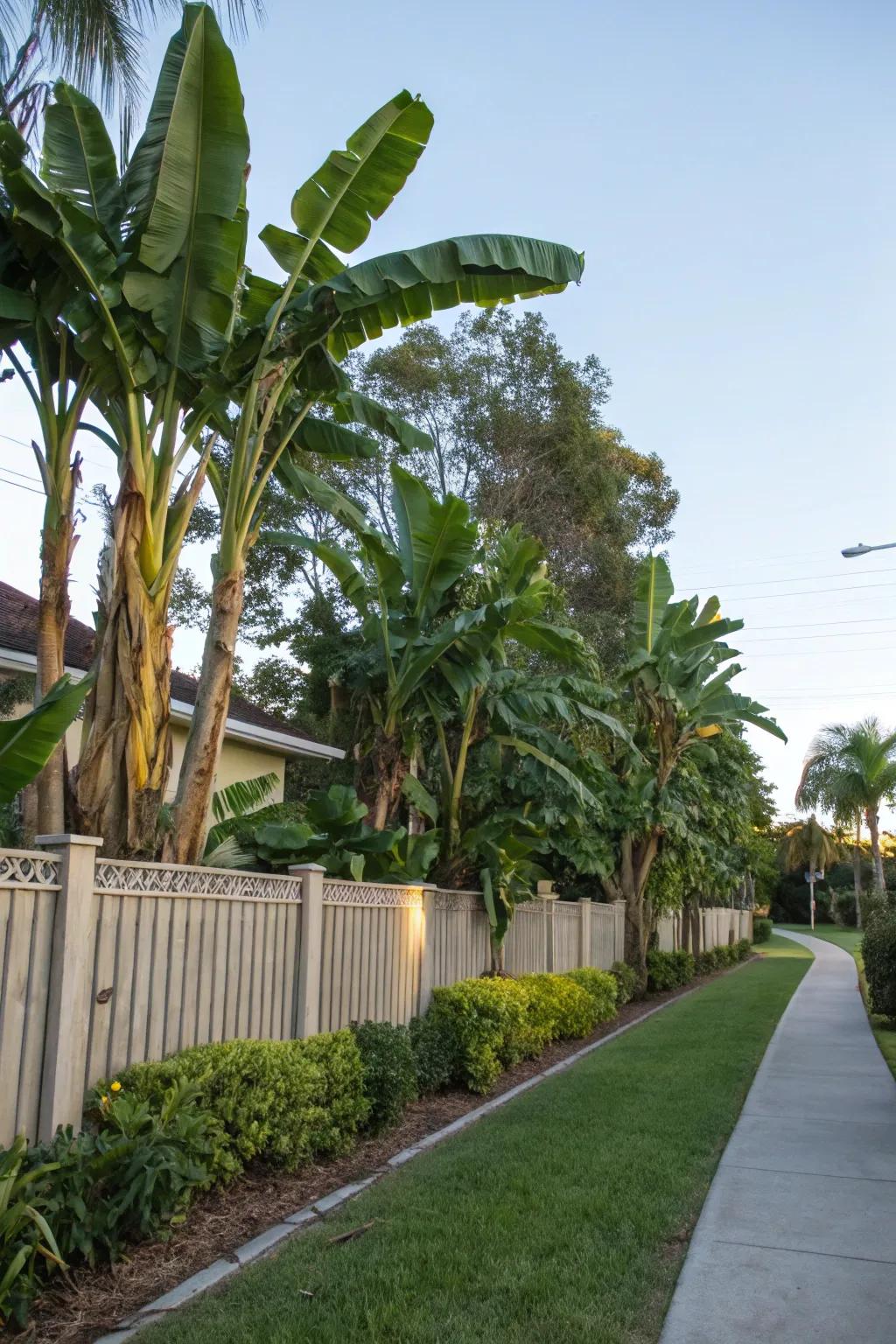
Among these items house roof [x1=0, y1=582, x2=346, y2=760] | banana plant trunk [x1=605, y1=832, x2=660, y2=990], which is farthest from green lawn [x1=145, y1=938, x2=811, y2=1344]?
banana plant trunk [x1=605, y1=832, x2=660, y2=990]

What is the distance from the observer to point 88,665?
9.99 meters

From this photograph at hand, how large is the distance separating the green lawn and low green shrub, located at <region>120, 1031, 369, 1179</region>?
59 cm

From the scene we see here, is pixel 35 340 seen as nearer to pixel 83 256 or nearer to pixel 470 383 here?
pixel 83 256

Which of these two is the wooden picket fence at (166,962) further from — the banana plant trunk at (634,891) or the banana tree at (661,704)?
the banana plant trunk at (634,891)

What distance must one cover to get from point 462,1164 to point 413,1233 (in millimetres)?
1513

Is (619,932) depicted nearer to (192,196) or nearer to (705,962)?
(705,962)

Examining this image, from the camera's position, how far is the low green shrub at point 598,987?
15.2 meters

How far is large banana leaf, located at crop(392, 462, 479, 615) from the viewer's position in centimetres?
1081

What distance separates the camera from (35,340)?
25.6 feet

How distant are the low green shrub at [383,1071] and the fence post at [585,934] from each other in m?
8.46

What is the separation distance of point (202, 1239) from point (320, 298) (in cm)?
646

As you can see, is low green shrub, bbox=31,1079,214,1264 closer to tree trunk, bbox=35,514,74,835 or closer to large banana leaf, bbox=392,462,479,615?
tree trunk, bbox=35,514,74,835

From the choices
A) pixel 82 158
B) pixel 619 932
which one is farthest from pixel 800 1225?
pixel 619 932

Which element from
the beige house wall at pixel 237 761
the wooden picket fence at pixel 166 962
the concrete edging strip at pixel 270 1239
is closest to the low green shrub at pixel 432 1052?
the wooden picket fence at pixel 166 962
